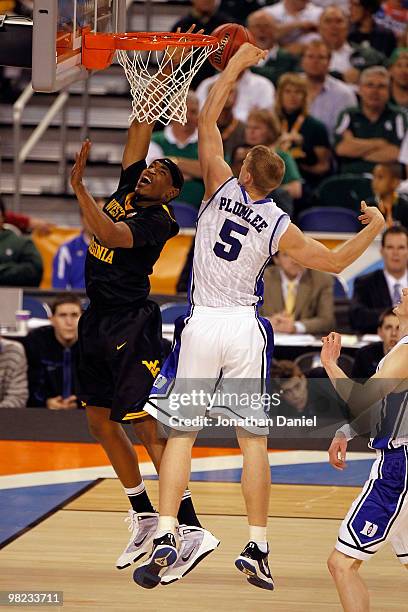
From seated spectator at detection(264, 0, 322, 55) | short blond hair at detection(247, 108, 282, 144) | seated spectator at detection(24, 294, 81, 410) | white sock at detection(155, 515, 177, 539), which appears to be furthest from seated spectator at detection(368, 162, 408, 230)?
white sock at detection(155, 515, 177, 539)

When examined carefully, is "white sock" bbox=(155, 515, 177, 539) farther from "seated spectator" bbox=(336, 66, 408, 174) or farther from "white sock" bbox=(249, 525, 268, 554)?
"seated spectator" bbox=(336, 66, 408, 174)

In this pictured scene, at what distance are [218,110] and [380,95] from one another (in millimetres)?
7334

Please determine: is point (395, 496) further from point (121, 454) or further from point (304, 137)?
point (304, 137)

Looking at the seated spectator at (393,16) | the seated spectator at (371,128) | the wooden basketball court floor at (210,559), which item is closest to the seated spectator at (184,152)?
the seated spectator at (371,128)

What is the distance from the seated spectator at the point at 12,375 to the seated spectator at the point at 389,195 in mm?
4134

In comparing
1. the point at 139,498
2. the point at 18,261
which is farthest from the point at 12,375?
the point at 139,498

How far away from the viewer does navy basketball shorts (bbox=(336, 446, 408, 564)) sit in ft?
19.0

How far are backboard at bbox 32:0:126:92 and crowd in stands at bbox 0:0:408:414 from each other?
342 cm

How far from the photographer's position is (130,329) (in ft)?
22.8

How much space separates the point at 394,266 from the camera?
11.1 meters

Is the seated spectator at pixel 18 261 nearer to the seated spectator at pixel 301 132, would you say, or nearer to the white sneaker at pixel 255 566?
the seated spectator at pixel 301 132

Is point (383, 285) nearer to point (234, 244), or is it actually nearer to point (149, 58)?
point (149, 58)

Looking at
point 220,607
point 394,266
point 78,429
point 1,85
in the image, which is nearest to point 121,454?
point 220,607

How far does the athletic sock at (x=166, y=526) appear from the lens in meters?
6.30
